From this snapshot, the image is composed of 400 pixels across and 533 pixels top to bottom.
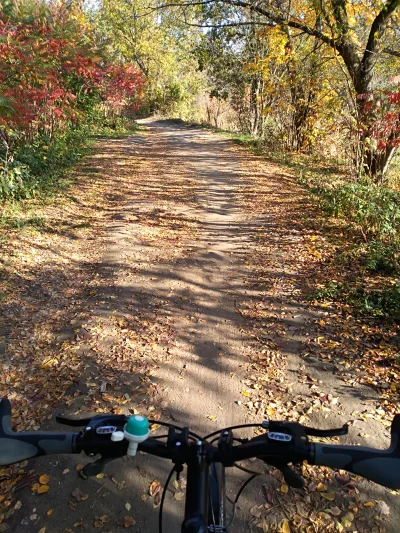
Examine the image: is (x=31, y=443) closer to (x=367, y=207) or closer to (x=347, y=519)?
(x=347, y=519)

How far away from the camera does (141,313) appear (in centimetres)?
471

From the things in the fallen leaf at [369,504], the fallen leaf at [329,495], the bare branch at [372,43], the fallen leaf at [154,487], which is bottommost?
the fallen leaf at [154,487]

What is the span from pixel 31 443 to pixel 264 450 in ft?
2.99

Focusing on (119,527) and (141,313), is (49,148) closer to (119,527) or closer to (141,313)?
(141,313)

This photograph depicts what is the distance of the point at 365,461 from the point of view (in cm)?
136

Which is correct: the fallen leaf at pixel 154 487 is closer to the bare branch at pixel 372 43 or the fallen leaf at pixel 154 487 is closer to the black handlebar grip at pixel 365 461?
the black handlebar grip at pixel 365 461

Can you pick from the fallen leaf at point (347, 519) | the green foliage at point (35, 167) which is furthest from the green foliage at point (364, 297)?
the green foliage at point (35, 167)

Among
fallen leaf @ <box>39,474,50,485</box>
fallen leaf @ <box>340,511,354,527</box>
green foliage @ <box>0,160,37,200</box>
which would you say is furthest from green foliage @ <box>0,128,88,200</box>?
fallen leaf @ <box>340,511,354,527</box>

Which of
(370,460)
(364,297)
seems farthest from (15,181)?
(370,460)

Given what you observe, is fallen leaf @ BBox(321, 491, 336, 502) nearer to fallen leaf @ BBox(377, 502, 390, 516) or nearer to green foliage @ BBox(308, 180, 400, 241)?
fallen leaf @ BBox(377, 502, 390, 516)

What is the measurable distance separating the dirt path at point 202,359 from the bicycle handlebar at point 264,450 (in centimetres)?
145

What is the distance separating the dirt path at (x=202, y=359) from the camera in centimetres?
254

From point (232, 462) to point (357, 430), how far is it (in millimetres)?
2167

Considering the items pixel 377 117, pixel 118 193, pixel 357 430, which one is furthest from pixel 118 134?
pixel 357 430
